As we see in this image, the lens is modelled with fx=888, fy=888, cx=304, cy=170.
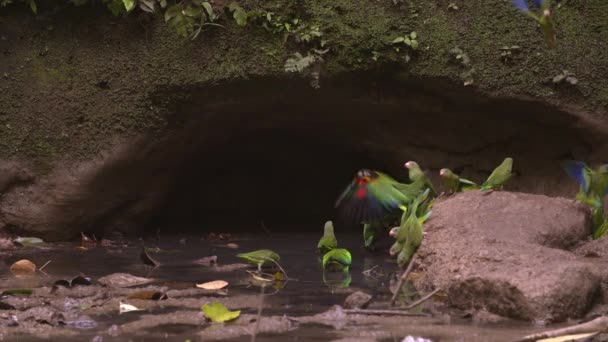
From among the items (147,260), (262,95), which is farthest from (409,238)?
(262,95)

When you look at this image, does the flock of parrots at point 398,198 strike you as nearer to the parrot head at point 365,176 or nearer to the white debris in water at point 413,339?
the parrot head at point 365,176

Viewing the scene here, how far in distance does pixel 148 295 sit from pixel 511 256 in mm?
1639

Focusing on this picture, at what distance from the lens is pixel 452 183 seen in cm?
568

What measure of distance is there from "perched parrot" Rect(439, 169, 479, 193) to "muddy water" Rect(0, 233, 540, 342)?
2.02 ft

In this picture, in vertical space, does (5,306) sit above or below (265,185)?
below

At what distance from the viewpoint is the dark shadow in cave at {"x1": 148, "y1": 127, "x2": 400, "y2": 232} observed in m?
A: 7.89

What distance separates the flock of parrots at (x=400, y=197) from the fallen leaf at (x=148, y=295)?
115 cm

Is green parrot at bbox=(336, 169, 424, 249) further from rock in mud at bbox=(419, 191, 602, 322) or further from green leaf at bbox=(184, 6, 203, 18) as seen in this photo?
green leaf at bbox=(184, 6, 203, 18)

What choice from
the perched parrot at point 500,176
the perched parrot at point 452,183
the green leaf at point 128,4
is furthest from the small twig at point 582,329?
the green leaf at point 128,4

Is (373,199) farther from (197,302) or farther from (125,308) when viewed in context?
(125,308)

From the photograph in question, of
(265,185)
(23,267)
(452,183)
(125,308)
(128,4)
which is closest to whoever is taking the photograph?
(125,308)

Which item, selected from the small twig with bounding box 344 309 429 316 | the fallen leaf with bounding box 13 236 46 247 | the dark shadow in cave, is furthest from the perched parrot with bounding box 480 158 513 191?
the fallen leaf with bounding box 13 236 46 247

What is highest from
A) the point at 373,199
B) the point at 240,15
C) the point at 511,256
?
the point at 240,15

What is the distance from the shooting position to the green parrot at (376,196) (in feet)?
18.7
